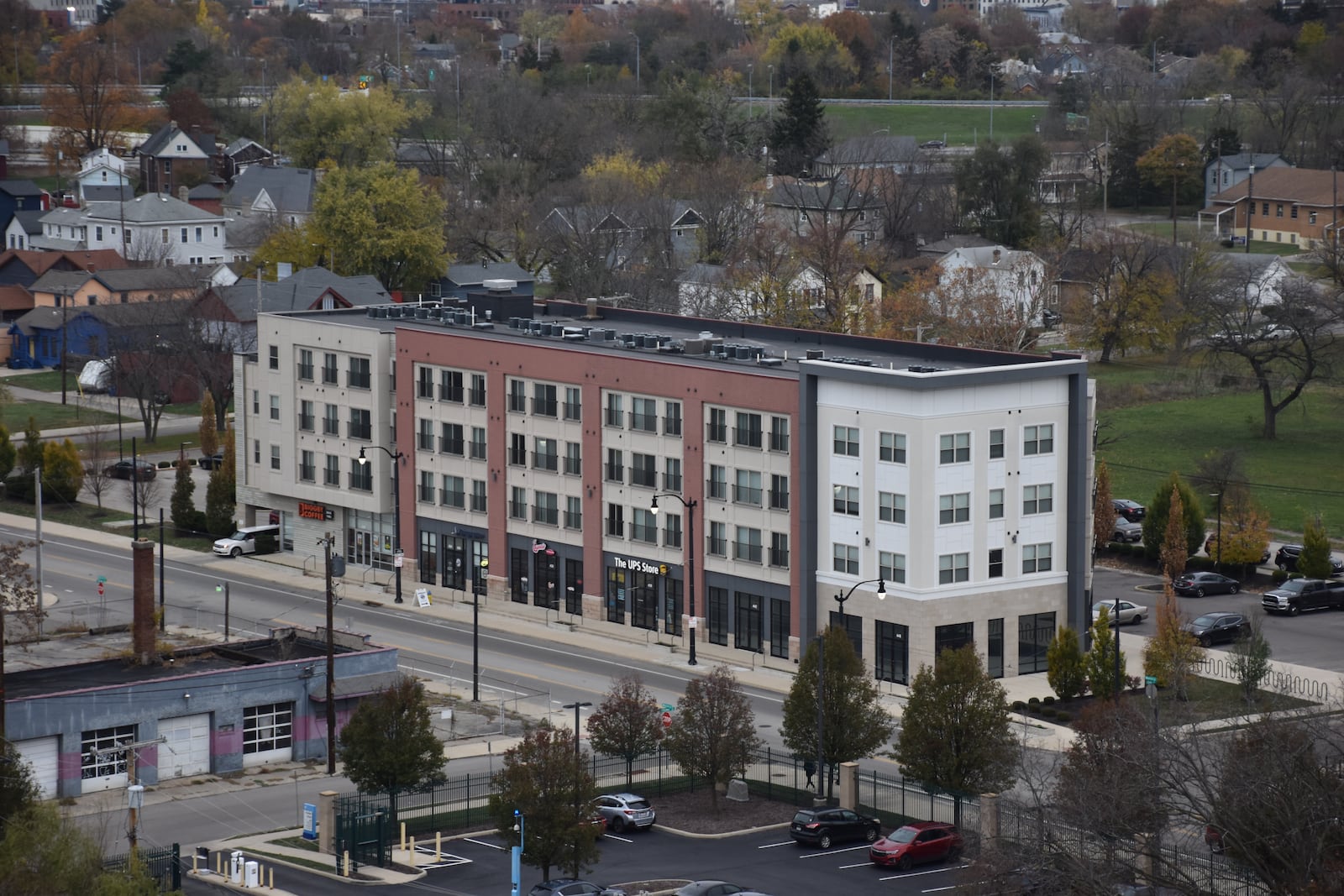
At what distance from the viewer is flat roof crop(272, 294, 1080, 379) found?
82375mm

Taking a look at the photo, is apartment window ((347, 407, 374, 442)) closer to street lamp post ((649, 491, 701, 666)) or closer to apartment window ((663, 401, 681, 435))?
apartment window ((663, 401, 681, 435))

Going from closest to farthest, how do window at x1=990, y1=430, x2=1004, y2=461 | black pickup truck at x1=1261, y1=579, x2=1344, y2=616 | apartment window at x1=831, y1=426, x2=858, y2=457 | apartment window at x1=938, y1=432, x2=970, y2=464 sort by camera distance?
apartment window at x1=938, y1=432, x2=970, y2=464 → window at x1=990, y1=430, x2=1004, y2=461 → apartment window at x1=831, y1=426, x2=858, y2=457 → black pickup truck at x1=1261, y1=579, x2=1344, y2=616

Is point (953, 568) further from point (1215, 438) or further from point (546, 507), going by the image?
point (1215, 438)

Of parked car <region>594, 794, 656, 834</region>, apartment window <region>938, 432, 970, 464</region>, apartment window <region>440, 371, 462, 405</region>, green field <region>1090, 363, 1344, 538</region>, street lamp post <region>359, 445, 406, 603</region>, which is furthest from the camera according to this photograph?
green field <region>1090, 363, 1344, 538</region>

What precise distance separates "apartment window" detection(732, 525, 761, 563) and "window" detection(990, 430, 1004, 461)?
9004 mm

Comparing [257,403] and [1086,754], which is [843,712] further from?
[257,403]

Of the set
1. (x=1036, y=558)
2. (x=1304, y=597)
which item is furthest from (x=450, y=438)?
(x=1304, y=597)

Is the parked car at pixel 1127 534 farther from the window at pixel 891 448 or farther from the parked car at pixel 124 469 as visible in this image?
the parked car at pixel 124 469

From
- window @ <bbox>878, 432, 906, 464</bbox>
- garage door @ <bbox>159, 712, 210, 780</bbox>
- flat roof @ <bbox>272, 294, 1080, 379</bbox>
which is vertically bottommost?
garage door @ <bbox>159, 712, 210, 780</bbox>

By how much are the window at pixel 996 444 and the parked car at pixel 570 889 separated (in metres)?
27.9

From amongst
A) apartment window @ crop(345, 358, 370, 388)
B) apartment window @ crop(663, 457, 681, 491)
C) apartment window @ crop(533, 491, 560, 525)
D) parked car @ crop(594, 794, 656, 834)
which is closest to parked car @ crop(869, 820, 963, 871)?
parked car @ crop(594, 794, 656, 834)

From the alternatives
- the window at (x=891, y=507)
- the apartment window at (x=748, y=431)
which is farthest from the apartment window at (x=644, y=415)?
the window at (x=891, y=507)

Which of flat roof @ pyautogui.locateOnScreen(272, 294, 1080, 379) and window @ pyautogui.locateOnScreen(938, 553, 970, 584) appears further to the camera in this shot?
flat roof @ pyautogui.locateOnScreen(272, 294, 1080, 379)

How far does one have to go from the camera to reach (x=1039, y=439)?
77750 millimetres
